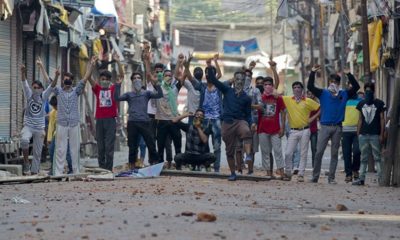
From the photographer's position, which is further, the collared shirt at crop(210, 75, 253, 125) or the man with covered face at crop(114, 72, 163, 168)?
the man with covered face at crop(114, 72, 163, 168)

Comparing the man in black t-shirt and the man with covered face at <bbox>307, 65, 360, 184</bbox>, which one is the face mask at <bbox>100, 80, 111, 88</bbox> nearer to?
the man with covered face at <bbox>307, 65, 360, 184</bbox>

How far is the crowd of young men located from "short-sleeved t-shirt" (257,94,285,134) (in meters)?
0.02

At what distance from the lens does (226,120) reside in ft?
63.1

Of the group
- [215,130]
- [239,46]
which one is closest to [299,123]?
[215,130]

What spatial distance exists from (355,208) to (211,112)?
7.22 meters

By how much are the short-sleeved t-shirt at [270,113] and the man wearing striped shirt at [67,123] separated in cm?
303

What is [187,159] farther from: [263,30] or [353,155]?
[263,30]

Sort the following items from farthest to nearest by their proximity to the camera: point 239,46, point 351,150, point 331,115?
point 239,46 → point 351,150 → point 331,115

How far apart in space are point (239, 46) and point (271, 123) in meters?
67.3

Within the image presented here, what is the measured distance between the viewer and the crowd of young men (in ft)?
64.4

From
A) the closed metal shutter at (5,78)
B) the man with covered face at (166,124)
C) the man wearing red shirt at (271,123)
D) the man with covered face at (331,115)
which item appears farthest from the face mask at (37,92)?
the closed metal shutter at (5,78)

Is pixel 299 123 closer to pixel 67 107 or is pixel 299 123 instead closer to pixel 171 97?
pixel 171 97

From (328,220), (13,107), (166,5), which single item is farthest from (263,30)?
(328,220)

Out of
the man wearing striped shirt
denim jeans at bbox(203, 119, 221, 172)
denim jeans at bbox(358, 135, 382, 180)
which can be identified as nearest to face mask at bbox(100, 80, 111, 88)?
the man wearing striped shirt
